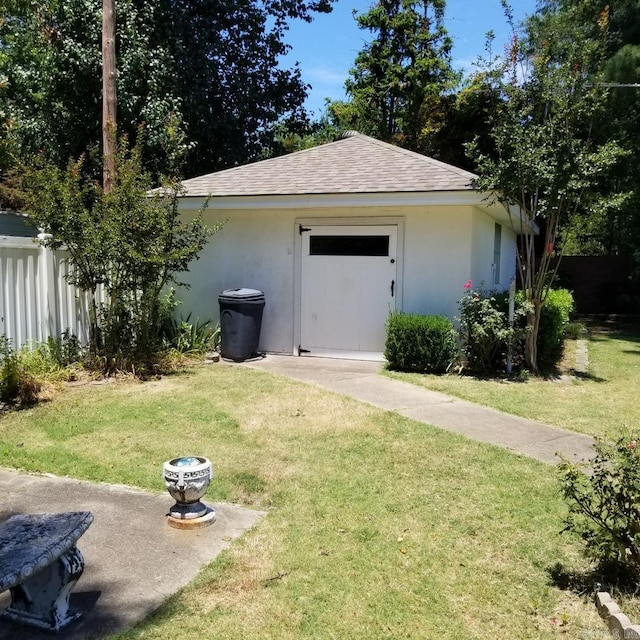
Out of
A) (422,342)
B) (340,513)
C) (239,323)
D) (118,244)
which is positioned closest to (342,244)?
(239,323)

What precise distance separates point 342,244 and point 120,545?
733cm

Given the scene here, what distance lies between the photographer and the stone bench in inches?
103

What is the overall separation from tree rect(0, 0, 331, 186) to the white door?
5.70m

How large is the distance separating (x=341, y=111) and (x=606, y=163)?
19412mm

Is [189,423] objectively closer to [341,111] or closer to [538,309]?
[538,309]

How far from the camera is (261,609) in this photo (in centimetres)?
296

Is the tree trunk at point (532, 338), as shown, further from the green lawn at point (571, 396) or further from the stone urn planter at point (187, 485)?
the stone urn planter at point (187, 485)

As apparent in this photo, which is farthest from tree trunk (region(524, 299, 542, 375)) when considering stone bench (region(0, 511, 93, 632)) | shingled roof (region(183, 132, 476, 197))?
stone bench (region(0, 511, 93, 632))

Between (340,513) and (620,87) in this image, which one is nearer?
(340,513)

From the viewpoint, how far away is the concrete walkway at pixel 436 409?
5609 mm

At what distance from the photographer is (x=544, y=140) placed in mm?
8078

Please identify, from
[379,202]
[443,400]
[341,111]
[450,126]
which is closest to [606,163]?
[379,202]

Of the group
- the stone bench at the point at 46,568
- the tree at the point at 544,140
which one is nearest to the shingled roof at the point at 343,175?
the tree at the point at 544,140

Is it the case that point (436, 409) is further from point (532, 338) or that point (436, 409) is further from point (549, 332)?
point (549, 332)
